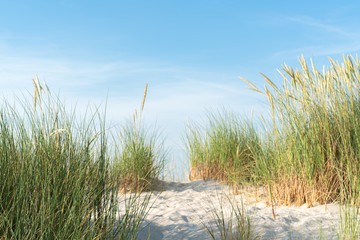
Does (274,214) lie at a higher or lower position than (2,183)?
lower

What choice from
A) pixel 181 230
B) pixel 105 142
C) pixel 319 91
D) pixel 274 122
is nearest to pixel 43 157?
pixel 105 142

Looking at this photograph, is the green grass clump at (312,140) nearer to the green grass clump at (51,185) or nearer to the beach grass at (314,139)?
the beach grass at (314,139)

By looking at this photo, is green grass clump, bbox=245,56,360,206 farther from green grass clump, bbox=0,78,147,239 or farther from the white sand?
green grass clump, bbox=0,78,147,239

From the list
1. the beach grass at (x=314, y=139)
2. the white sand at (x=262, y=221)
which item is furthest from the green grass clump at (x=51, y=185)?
the beach grass at (x=314, y=139)

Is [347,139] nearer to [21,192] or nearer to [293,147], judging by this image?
[293,147]

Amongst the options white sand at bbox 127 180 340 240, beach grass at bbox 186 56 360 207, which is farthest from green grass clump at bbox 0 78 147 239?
beach grass at bbox 186 56 360 207

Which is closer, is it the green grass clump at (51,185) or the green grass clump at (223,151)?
the green grass clump at (51,185)

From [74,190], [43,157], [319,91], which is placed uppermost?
[319,91]

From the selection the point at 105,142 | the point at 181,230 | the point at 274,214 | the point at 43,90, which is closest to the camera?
the point at 105,142

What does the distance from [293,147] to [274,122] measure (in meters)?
0.34

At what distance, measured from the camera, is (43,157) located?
7.05 feet

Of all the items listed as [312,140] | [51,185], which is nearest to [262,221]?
[312,140]

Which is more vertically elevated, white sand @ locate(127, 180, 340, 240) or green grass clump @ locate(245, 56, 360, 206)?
green grass clump @ locate(245, 56, 360, 206)

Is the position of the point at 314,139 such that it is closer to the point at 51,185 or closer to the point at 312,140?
the point at 312,140
